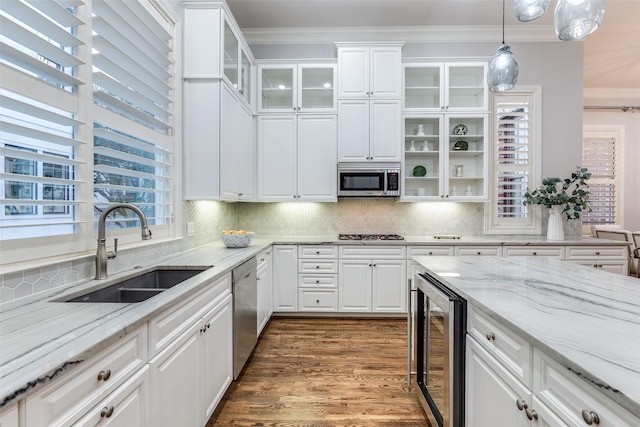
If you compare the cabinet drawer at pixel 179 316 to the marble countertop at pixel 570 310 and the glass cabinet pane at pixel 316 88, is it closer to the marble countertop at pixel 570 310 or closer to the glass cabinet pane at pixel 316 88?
the marble countertop at pixel 570 310

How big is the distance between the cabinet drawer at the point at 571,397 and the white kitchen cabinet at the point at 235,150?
2437 millimetres

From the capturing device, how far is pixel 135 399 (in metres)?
1.14

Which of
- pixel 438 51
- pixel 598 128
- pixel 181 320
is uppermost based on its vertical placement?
pixel 438 51

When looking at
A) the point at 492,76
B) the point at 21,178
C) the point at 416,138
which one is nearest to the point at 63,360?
the point at 21,178

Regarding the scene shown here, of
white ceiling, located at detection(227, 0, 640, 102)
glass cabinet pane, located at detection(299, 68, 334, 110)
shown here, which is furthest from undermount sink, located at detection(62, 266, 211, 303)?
white ceiling, located at detection(227, 0, 640, 102)

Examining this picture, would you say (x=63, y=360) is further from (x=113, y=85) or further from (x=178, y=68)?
(x=178, y=68)

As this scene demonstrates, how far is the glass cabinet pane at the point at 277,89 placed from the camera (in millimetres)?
3912

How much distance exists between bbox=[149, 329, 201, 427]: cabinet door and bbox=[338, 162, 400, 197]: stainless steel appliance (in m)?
2.51

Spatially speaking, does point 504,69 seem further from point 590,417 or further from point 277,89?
point 277,89

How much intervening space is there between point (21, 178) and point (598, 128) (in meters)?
8.11

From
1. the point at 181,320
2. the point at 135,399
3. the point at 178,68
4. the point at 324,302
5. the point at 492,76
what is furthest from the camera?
the point at 324,302

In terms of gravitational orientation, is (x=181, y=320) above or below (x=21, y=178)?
below

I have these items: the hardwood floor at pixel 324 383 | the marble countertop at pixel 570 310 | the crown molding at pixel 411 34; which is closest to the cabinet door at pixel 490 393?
the marble countertop at pixel 570 310

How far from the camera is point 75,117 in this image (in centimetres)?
162
